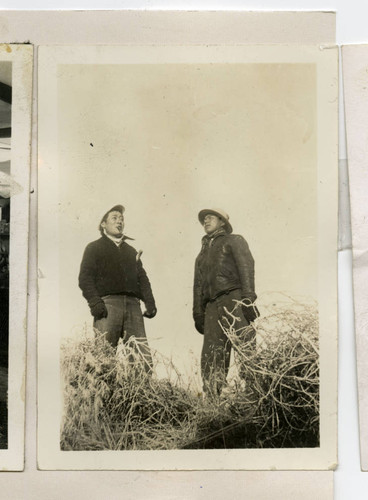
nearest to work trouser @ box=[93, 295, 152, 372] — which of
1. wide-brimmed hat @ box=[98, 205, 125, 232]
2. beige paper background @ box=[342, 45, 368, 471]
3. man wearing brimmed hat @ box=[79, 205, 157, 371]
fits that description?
man wearing brimmed hat @ box=[79, 205, 157, 371]

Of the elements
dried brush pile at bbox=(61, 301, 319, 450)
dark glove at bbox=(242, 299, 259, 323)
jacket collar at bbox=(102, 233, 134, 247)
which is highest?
jacket collar at bbox=(102, 233, 134, 247)

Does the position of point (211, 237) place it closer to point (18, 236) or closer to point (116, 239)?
point (116, 239)

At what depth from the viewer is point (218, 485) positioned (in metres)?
0.71

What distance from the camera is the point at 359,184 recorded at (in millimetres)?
721

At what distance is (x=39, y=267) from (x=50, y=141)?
18 cm

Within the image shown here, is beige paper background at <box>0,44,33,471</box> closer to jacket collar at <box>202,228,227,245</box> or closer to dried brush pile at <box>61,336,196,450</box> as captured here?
dried brush pile at <box>61,336,196,450</box>

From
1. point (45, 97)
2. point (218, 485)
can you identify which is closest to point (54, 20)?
point (45, 97)

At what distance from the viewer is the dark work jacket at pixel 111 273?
72 centimetres

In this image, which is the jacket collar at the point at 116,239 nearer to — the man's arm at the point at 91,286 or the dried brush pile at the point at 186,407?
the man's arm at the point at 91,286

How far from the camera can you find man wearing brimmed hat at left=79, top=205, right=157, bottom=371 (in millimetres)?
713

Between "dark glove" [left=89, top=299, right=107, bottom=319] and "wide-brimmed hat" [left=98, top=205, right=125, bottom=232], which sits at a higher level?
"wide-brimmed hat" [left=98, top=205, right=125, bottom=232]

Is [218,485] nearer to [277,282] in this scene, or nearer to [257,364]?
[257,364]

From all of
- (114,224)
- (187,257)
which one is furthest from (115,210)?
(187,257)

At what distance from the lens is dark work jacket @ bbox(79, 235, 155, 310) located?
72 cm
